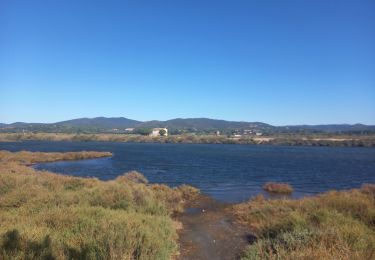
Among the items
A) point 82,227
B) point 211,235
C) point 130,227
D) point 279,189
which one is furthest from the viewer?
point 279,189

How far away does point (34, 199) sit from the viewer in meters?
14.1

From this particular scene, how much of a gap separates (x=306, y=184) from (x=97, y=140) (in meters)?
132

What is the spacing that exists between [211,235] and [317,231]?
226 inches

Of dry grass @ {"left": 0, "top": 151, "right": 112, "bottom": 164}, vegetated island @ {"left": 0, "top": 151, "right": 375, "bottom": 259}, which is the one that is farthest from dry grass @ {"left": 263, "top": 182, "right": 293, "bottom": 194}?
dry grass @ {"left": 0, "top": 151, "right": 112, "bottom": 164}

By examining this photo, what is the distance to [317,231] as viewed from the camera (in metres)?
10.2

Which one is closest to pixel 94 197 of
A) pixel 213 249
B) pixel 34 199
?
pixel 34 199

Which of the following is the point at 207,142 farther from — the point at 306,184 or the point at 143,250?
the point at 143,250

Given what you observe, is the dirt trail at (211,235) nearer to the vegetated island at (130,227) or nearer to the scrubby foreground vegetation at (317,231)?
the vegetated island at (130,227)

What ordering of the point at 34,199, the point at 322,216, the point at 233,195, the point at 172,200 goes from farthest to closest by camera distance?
the point at 233,195 → the point at 172,200 → the point at 34,199 → the point at 322,216

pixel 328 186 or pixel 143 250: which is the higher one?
pixel 143 250

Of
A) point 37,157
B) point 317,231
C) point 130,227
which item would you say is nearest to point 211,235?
point 317,231

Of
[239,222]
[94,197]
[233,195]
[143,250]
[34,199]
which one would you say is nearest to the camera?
[143,250]

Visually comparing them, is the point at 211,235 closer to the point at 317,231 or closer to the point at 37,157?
the point at 317,231

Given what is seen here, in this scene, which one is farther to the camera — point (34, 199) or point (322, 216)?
point (34, 199)
